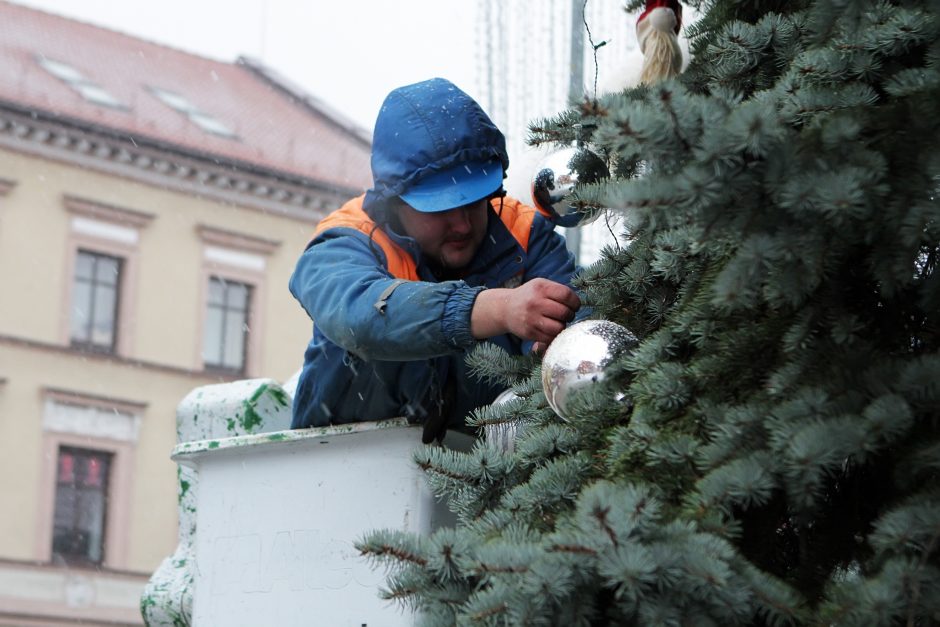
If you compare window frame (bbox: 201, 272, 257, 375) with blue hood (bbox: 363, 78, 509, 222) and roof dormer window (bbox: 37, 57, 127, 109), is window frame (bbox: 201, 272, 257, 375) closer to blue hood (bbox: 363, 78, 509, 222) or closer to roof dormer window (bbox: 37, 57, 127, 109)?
roof dormer window (bbox: 37, 57, 127, 109)

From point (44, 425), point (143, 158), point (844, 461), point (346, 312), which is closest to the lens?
point (844, 461)

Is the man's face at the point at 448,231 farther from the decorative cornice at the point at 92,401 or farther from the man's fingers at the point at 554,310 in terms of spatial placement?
the decorative cornice at the point at 92,401

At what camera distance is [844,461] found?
158 cm

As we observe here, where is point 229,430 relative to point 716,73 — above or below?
below

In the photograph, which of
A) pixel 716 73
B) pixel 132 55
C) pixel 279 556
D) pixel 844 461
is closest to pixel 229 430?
pixel 279 556

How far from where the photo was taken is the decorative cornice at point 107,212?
2256 centimetres

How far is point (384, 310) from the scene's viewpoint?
2309 millimetres

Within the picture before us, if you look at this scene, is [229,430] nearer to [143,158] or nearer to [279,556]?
Result: [279,556]

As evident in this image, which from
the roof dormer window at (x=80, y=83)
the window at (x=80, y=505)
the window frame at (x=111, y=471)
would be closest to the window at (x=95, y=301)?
the window frame at (x=111, y=471)

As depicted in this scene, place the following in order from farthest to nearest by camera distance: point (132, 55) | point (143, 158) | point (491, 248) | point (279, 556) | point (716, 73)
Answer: point (132, 55)
point (143, 158)
point (491, 248)
point (279, 556)
point (716, 73)

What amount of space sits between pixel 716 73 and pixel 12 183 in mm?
21062

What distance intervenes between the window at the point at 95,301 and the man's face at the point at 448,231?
20.5 meters

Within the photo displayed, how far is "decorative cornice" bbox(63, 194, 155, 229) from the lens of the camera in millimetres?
22562

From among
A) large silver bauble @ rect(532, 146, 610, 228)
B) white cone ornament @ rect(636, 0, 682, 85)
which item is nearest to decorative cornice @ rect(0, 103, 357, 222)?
large silver bauble @ rect(532, 146, 610, 228)
